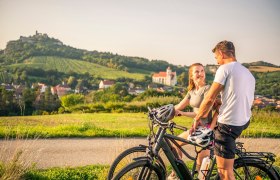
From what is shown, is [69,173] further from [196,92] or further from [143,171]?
[196,92]

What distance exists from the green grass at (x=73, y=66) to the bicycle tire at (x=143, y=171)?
234ft

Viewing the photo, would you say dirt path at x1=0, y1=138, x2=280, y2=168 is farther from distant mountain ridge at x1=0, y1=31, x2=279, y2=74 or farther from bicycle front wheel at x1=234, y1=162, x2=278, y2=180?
distant mountain ridge at x1=0, y1=31, x2=279, y2=74

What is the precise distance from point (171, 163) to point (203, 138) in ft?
1.53

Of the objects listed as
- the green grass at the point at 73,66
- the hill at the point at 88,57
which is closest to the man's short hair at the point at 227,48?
the green grass at the point at 73,66

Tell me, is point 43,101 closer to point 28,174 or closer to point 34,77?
point 28,174

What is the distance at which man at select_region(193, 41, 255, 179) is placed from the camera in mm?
3527

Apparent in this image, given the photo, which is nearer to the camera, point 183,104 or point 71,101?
point 183,104

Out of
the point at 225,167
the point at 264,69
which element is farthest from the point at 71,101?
the point at 225,167

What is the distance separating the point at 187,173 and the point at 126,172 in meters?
0.78

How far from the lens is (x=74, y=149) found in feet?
26.7

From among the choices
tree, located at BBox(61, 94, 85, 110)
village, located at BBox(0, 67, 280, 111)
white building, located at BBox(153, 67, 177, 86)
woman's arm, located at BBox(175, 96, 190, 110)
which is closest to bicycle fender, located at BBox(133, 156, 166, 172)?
woman's arm, located at BBox(175, 96, 190, 110)

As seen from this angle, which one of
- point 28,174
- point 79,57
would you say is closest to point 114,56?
point 79,57

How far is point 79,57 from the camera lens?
333 ft

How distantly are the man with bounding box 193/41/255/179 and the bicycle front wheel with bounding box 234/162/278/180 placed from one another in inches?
11.0
